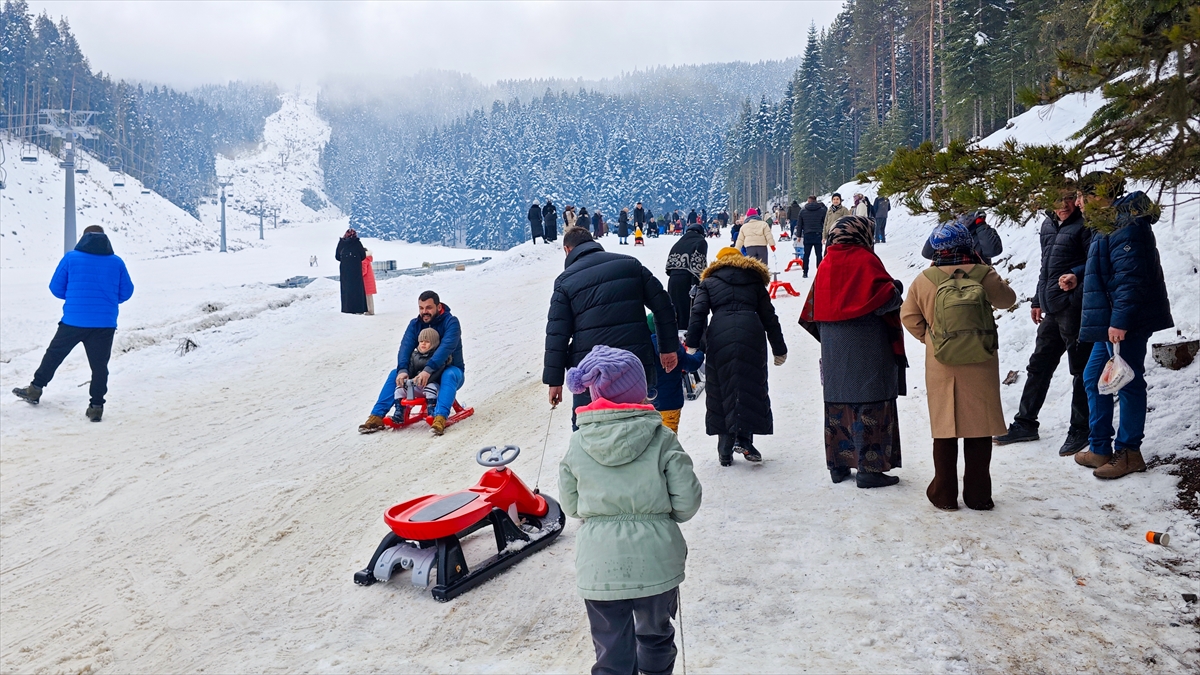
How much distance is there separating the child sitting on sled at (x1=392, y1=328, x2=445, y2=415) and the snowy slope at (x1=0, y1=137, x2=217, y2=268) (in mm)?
54444

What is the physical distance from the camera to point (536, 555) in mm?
5586

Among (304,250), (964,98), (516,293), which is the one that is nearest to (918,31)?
(964,98)

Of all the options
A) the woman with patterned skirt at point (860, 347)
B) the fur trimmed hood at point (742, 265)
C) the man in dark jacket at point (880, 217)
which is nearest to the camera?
the woman with patterned skirt at point (860, 347)

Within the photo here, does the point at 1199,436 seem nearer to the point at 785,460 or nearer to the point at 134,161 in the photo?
the point at 785,460

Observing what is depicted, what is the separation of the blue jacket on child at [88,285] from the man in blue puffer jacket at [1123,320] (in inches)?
386

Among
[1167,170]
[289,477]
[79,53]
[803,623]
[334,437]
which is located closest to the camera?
[1167,170]

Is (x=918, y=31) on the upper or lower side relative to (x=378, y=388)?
upper

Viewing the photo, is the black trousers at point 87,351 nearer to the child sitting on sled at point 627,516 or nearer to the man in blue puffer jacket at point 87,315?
the man in blue puffer jacket at point 87,315

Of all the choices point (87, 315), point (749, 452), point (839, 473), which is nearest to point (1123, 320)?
point (839, 473)

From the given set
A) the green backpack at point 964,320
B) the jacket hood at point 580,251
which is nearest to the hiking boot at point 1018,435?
the green backpack at point 964,320

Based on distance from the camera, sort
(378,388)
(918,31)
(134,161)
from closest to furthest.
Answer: (378,388)
(918,31)
(134,161)

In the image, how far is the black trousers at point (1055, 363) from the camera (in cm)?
642

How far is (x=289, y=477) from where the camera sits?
7.84 m

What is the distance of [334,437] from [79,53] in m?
101
